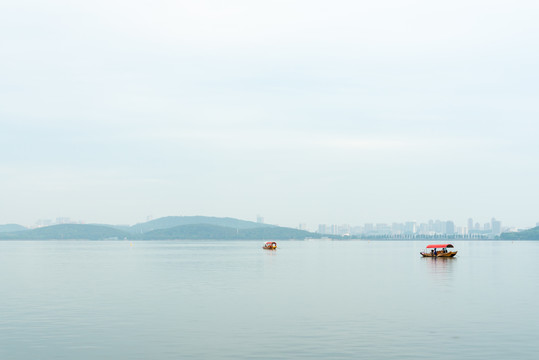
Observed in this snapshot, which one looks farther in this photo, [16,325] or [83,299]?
[83,299]

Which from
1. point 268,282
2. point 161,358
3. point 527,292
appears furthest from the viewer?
point 268,282

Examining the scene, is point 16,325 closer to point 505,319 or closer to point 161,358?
point 161,358

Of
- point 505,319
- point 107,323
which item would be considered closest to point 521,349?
point 505,319

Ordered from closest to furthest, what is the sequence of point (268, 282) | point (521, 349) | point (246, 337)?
point (521, 349) → point (246, 337) → point (268, 282)

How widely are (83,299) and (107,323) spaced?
23.1m

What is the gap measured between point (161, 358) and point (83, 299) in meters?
40.3

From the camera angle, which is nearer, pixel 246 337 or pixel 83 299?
pixel 246 337

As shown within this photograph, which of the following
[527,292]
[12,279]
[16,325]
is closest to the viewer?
[16,325]

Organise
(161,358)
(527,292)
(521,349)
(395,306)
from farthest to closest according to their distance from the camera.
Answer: (527,292) < (395,306) < (521,349) < (161,358)

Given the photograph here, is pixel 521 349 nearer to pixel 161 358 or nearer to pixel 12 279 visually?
pixel 161 358

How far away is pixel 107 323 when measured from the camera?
2350 inches

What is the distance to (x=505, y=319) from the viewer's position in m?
62.9

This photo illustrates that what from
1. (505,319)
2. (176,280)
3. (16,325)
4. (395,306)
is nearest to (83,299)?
(16,325)

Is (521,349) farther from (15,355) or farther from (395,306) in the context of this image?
(15,355)
